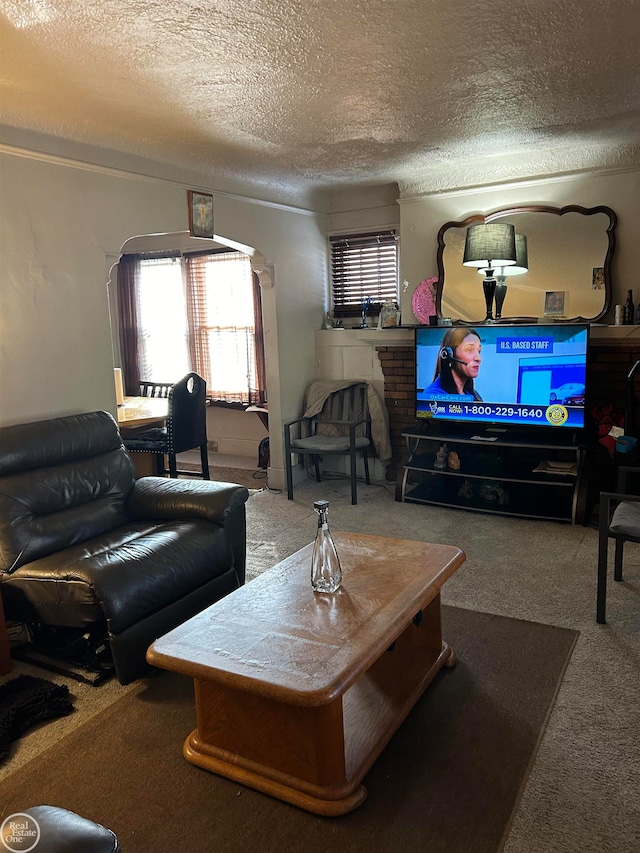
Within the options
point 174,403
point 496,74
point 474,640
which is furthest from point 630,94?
point 174,403

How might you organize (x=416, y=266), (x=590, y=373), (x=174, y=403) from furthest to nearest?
(x=416, y=266), (x=174, y=403), (x=590, y=373)

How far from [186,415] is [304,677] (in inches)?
130

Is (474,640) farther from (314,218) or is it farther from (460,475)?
(314,218)

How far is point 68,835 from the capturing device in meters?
1.17

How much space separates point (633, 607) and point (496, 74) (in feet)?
7.94

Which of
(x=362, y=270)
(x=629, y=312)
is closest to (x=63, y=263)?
(x=362, y=270)

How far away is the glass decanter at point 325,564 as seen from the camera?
220 cm

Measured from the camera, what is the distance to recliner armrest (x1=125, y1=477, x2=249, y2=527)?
3053mm

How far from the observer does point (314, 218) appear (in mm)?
5359

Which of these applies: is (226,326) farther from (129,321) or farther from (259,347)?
(129,321)

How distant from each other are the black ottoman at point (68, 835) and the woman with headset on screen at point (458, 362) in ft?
12.2

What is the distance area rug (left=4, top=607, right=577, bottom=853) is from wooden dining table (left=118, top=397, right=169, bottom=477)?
82.0 inches

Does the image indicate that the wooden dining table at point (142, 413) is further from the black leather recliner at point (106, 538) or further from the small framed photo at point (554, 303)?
the small framed photo at point (554, 303)

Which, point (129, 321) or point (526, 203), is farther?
point (129, 321)
